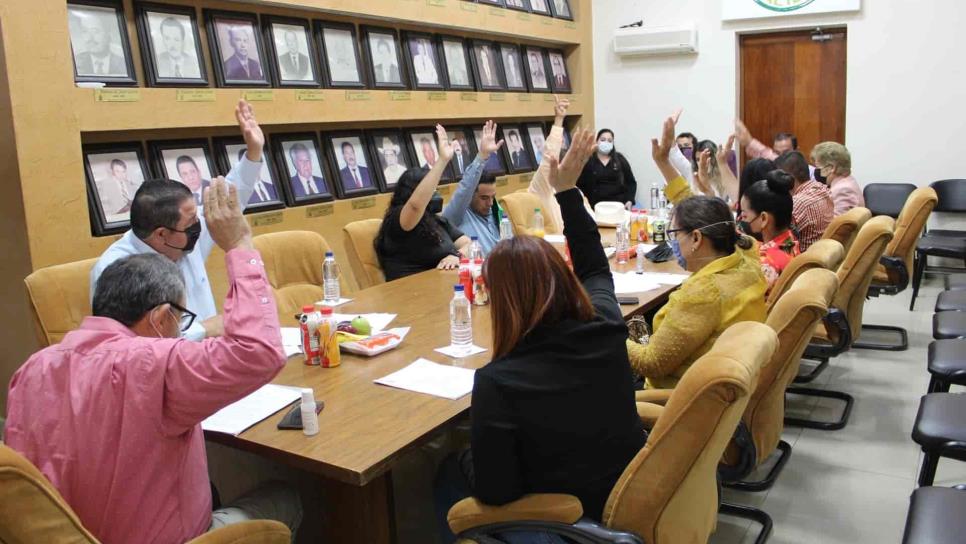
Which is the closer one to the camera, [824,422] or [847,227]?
[824,422]

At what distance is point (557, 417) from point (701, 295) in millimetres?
1047

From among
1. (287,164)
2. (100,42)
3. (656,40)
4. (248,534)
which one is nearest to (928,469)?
(248,534)

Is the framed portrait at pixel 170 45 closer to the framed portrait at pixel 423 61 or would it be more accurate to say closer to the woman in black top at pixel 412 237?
the woman in black top at pixel 412 237

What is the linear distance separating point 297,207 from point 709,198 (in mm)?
3254

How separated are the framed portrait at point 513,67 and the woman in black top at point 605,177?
1.10 metres

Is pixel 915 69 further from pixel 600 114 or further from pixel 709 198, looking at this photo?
pixel 709 198

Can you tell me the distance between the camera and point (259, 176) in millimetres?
4852

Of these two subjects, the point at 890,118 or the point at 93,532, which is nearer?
the point at 93,532

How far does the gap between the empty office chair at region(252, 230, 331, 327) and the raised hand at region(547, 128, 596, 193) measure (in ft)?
5.35

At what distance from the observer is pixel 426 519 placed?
2.66 meters

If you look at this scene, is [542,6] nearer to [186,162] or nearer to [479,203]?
[479,203]

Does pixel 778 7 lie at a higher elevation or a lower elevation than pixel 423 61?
higher

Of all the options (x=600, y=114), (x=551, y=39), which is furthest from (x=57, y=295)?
(x=600, y=114)

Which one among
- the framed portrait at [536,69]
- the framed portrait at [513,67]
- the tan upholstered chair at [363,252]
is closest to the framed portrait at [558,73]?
the framed portrait at [536,69]
